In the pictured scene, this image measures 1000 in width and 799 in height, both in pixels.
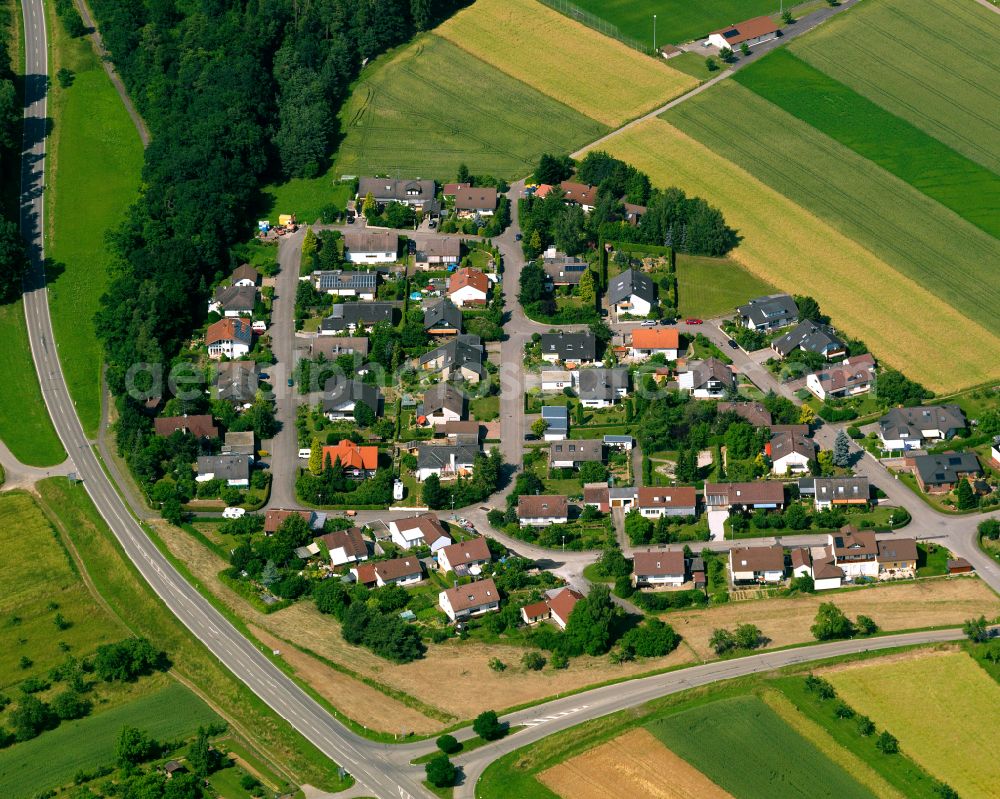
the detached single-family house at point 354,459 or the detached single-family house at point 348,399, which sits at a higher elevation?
the detached single-family house at point 348,399

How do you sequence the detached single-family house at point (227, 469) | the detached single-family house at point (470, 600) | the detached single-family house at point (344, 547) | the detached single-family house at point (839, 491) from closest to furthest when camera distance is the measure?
the detached single-family house at point (470, 600), the detached single-family house at point (344, 547), the detached single-family house at point (839, 491), the detached single-family house at point (227, 469)

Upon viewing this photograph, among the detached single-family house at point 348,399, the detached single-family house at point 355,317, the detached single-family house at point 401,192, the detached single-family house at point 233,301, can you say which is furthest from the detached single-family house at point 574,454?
the detached single-family house at point 401,192

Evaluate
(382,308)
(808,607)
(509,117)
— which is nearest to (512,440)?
(382,308)

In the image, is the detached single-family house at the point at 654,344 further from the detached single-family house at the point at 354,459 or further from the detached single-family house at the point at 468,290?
the detached single-family house at the point at 354,459

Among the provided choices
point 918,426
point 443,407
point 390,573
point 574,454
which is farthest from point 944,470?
point 390,573

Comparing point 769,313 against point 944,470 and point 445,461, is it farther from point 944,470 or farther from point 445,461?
point 445,461

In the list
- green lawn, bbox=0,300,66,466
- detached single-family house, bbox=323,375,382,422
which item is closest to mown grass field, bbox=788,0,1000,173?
detached single-family house, bbox=323,375,382,422
